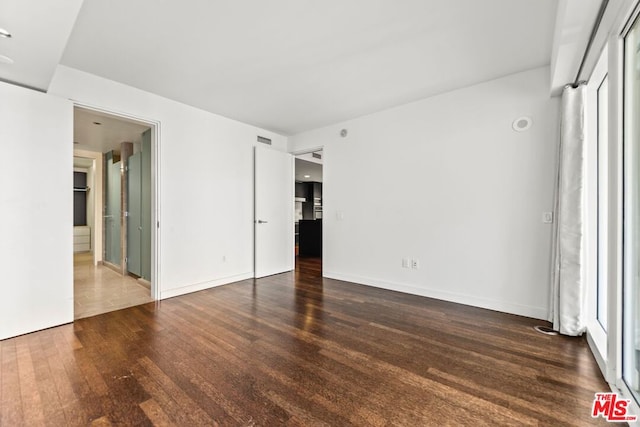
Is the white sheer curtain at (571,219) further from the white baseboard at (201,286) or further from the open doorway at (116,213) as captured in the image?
the open doorway at (116,213)

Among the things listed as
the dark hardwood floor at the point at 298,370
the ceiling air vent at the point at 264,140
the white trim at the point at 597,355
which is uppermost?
the ceiling air vent at the point at 264,140

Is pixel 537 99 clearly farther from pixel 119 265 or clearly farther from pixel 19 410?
pixel 119 265

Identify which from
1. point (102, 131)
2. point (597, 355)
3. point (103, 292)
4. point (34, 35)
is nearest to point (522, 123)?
point (597, 355)

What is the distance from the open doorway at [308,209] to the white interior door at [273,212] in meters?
0.74

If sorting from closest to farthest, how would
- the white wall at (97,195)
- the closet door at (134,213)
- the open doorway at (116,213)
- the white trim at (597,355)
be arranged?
1. the white trim at (597,355)
2. the open doorway at (116,213)
3. the closet door at (134,213)
4. the white wall at (97,195)

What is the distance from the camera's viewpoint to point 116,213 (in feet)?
18.2

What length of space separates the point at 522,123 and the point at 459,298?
6.85 ft

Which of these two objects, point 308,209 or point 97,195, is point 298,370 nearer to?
point 97,195

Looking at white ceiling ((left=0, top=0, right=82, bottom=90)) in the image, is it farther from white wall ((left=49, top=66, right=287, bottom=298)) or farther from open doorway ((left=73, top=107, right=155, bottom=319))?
open doorway ((left=73, top=107, right=155, bottom=319))

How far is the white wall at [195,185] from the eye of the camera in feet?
10.8

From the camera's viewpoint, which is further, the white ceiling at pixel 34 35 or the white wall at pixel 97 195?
the white wall at pixel 97 195

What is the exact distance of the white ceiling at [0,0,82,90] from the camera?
1627 millimetres

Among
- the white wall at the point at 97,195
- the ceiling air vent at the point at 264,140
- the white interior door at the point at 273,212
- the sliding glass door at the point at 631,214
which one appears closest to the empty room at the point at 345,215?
the sliding glass door at the point at 631,214

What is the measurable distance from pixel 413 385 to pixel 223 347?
58.0 inches
